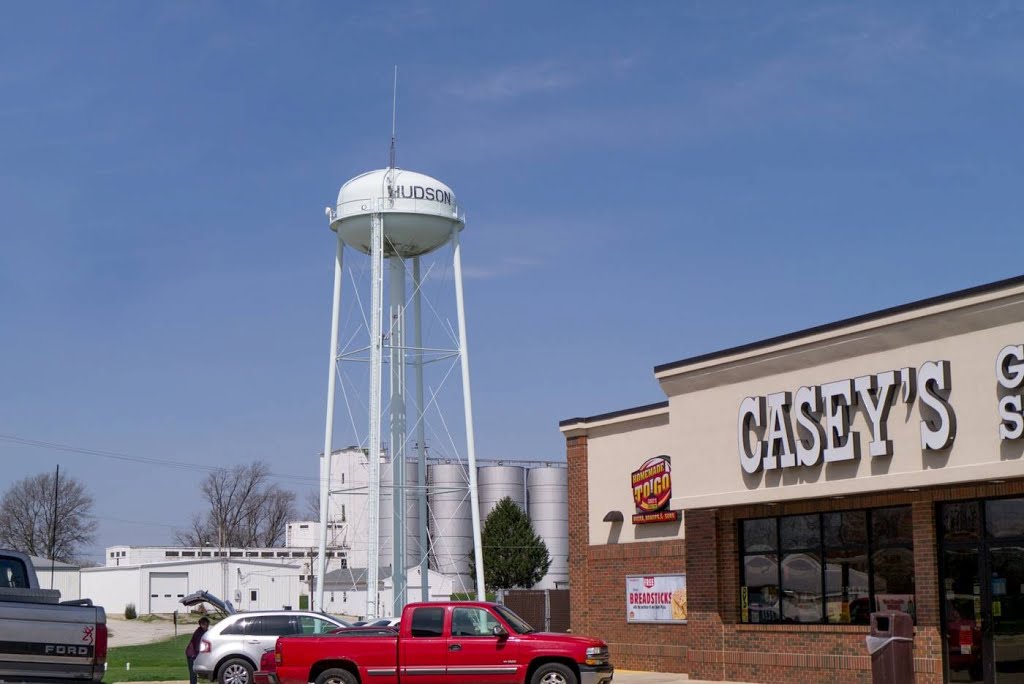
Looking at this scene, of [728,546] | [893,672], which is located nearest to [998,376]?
[893,672]

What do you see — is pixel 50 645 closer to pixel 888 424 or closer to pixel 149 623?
pixel 888 424

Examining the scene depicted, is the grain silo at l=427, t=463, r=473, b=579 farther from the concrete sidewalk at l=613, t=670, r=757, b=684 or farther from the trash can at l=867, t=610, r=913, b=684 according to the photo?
the trash can at l=867, t=610, r=913, b=684

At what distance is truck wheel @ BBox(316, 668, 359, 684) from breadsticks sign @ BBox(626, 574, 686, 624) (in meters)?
9.45

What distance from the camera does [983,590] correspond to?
2192 centimetres

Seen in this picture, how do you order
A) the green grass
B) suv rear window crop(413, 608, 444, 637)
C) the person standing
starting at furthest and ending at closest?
the green grass
the person standing
suv rear window crop(413, 608, 444, 637)

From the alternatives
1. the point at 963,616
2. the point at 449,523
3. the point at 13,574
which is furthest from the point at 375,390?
the point at 449,523

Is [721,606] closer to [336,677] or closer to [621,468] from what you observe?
[621,468]

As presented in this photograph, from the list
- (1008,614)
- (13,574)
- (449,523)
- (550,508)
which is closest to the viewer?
(13,574)

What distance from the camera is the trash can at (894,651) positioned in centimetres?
1755

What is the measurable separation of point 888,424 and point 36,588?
1390 cm

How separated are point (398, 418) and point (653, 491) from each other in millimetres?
19102

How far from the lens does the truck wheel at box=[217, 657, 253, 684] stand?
26391mm

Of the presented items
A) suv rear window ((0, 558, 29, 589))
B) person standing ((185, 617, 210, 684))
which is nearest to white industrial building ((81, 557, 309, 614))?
person standing ((185, 617, 210, 684))

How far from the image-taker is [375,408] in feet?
146
